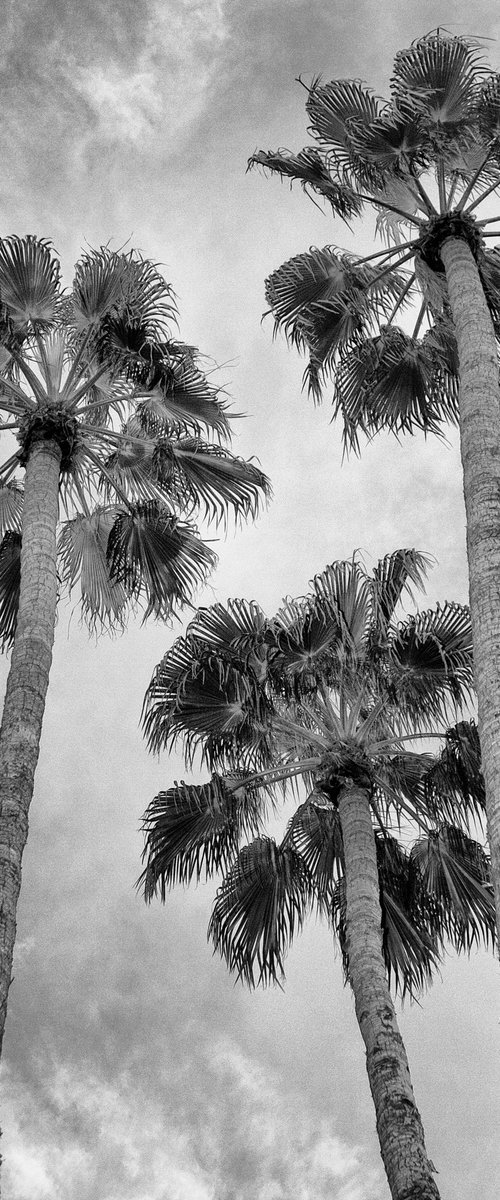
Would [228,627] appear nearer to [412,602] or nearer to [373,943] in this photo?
[412,602]

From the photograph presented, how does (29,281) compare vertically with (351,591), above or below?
above

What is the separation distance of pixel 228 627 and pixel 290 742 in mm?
1361

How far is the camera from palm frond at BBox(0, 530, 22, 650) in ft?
47.0

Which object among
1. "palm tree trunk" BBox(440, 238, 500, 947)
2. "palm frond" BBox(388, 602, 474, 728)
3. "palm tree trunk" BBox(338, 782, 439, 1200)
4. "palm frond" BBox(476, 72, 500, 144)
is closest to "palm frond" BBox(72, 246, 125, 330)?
"palm tree trunk" BBox(440, 238, 500, 947)

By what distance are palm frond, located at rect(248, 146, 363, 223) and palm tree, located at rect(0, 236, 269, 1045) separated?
1.67 m

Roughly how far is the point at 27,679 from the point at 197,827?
3921mm

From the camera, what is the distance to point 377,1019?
11.6 meters

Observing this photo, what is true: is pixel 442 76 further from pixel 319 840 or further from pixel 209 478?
pixel 319 840

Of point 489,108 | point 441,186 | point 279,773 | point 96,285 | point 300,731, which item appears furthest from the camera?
point 279,773

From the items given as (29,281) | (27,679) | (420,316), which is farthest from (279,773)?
(29,281)

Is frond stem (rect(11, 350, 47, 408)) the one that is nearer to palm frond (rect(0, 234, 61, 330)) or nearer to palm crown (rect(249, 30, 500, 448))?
palm frond (rect(0, 234, 61, 330))

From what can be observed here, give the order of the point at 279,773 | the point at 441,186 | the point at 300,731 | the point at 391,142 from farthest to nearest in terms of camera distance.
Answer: the point at 279,773, the point at 300,731, the point at 441,186, the point at 391,142

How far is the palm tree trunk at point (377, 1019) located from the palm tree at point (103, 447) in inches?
124

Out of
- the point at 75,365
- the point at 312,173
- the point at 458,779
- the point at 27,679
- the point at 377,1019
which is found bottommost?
the point at 377,1019
